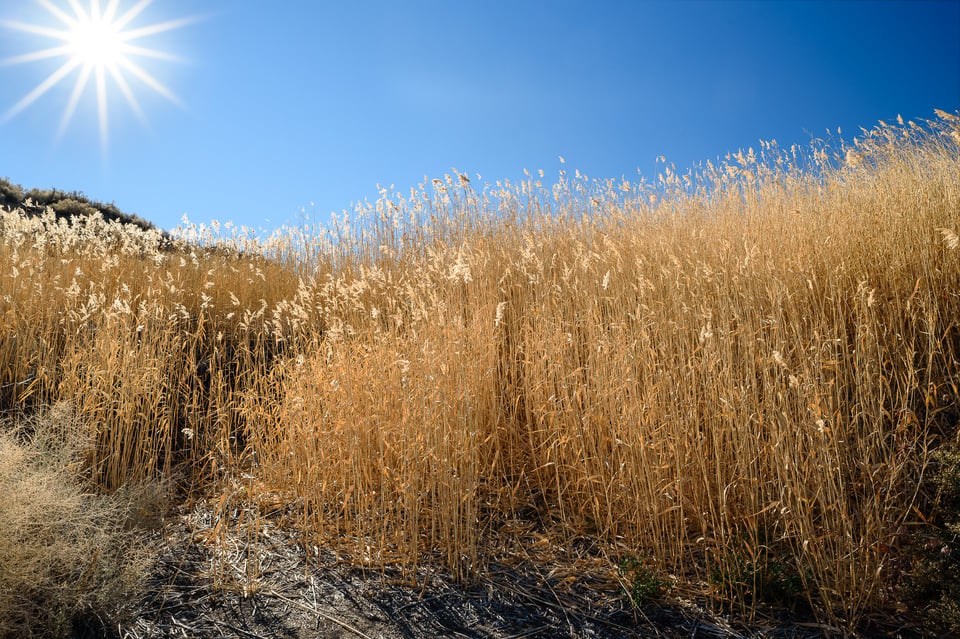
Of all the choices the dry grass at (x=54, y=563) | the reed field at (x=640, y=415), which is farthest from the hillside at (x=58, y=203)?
the dry grass at (x=54, y=563)

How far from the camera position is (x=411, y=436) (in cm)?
288

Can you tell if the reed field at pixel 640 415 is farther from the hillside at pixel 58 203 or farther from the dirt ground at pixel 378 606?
the hillside at pixel 58 203

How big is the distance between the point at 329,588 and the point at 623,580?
1.23 m

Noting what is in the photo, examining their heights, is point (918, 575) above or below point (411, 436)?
below

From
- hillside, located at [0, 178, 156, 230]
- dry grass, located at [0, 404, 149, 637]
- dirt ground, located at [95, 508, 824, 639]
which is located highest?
hillside, located at [0, 178, 156, 230]

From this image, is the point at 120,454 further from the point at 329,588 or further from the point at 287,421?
the point at 329,588

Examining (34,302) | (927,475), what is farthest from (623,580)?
(34,302)

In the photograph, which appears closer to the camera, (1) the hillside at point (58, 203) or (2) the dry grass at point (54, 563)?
(2) the dry grass at point (54, 563)

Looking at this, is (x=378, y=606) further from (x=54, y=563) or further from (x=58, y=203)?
(x=58, y=203)

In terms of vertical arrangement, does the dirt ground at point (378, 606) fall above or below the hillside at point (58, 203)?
below

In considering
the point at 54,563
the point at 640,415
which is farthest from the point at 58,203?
the point at 640,415

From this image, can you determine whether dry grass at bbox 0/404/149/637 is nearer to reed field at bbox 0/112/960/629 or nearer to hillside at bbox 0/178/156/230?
reed field at bbox 0/112/960/629

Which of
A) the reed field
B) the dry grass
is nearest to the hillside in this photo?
the reed field

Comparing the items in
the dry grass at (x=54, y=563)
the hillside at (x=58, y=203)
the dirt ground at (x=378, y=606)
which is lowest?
the dirt ground at (x=378, y=606)
